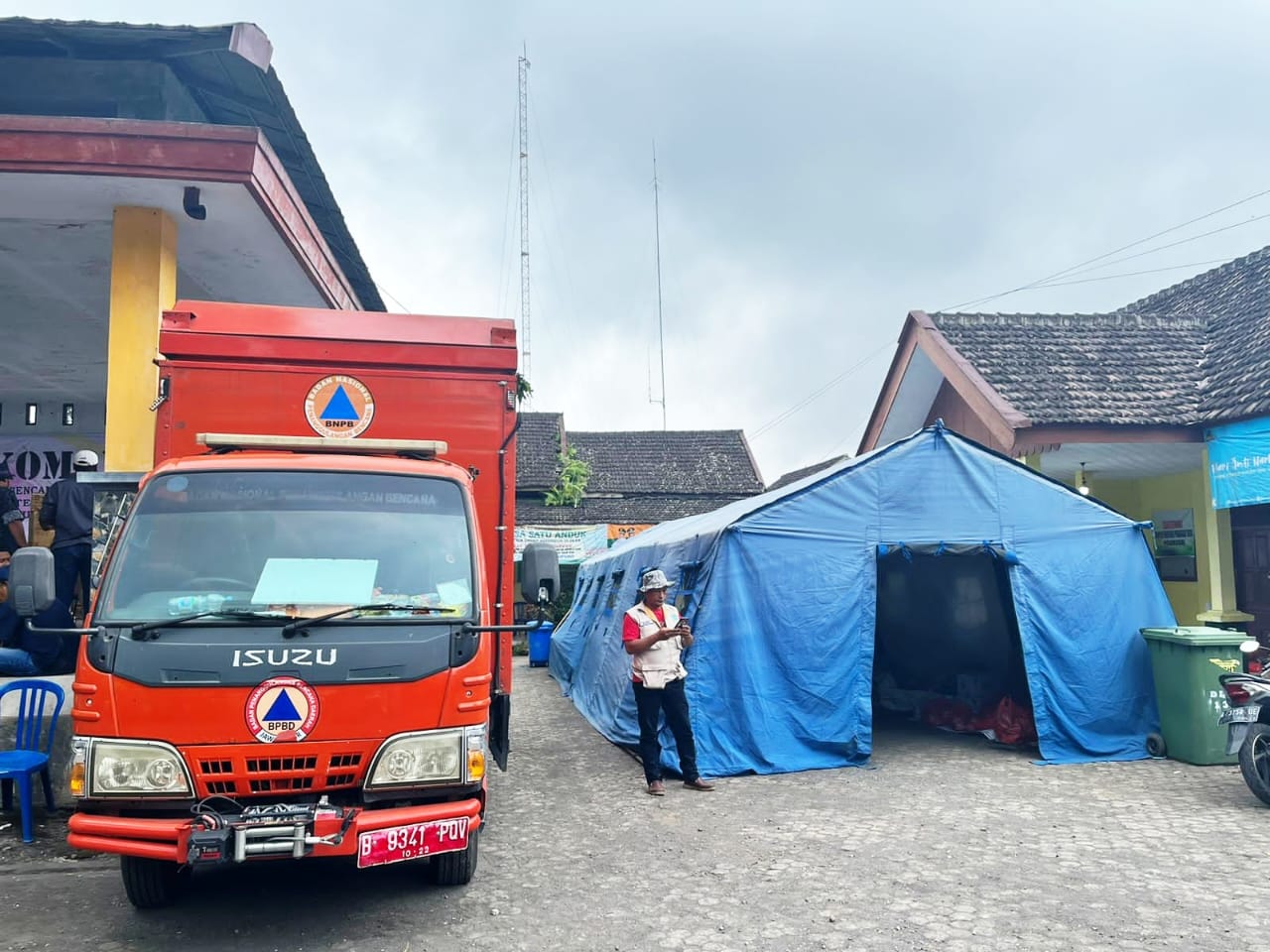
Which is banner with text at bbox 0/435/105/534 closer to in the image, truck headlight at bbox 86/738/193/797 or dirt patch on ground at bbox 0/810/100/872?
dirt patch on ground at bbox 0/810/100/872

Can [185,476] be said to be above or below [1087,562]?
above

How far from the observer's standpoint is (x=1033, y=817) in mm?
6828

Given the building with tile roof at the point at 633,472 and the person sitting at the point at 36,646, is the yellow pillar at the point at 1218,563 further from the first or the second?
the building with tile roof at the point at 633,472

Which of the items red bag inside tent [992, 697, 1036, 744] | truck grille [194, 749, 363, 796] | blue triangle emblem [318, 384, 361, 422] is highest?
blue triangle emblem [318, 384, 361, 422]

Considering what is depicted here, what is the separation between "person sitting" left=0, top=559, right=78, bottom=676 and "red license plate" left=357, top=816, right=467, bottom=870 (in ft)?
13.7

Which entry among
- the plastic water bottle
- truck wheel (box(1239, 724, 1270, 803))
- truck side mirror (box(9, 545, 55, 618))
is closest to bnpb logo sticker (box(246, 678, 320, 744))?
the plastic water bottle

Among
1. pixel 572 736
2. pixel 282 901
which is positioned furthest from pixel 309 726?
pixel 572 736

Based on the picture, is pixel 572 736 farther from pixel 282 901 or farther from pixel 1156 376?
pixel 1156 376

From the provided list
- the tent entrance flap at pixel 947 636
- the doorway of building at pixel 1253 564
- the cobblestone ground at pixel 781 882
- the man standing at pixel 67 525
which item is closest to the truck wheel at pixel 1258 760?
the cobblestone ground at pixel 781 882

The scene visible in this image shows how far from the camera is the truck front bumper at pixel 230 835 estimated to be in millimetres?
4156

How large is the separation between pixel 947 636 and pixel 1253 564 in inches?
187

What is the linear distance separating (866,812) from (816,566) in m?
2.50

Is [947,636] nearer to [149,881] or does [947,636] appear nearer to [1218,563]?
[1218,563]

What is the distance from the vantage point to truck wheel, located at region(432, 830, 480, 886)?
5.27 meters
